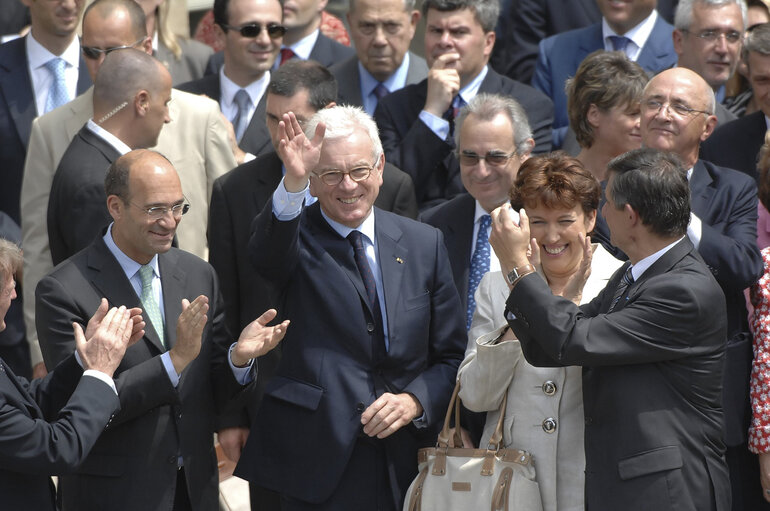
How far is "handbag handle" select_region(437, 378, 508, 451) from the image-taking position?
15.1 feet

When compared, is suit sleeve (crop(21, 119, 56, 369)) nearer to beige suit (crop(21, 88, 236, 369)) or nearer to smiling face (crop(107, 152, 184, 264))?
beige suit (crop(21, 88, 236, 369))

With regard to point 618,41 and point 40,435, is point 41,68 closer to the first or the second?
point 618,41

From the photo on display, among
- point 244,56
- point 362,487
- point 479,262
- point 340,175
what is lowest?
point 362,487

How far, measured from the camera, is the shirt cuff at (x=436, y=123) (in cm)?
644

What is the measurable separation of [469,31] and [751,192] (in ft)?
7.32

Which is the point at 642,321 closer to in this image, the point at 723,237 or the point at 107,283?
the point at 723,237

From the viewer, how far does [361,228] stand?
489 cm

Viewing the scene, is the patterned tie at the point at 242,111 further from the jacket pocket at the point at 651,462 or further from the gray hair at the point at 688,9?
the jacket pocket at the point at 651,462

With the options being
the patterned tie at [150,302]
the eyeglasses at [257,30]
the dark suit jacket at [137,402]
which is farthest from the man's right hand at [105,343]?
the eyeglasses at [257,30]

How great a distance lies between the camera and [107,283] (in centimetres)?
485

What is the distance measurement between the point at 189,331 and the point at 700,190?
242cm

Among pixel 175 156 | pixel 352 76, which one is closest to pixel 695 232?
pixel 175 156

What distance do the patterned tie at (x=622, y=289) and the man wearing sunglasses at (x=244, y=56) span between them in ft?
11.4

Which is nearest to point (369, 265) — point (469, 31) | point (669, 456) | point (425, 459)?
point (425, 459)
